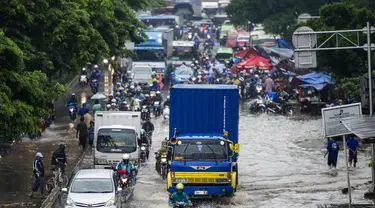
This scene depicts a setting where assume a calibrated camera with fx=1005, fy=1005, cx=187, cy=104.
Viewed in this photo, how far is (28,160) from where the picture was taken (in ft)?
113

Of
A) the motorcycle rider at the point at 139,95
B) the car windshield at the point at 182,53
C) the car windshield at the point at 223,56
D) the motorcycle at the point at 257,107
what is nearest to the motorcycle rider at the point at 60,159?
the motorcycle rider at the point at 139,95

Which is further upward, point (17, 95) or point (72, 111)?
point (17, 95)

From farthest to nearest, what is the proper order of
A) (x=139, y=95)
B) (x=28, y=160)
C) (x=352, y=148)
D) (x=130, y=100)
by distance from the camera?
1. (x=139, y=95)
2. (x=130, y=100)
3. (x=28, y=160)
4. (x=352, y=148)

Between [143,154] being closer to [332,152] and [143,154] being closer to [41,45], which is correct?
[41,45]

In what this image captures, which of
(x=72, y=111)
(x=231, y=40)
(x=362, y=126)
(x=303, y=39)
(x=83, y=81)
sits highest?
(x=231, y=40)

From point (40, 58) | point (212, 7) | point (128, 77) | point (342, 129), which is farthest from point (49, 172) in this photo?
point (212, 7)

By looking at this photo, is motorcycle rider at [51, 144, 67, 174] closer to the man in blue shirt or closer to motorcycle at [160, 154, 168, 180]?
motorcycle at [160, 154, 168, 180]

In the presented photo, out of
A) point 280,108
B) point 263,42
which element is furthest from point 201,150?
point 263,42

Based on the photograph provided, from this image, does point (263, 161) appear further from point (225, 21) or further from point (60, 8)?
point (225, 21)

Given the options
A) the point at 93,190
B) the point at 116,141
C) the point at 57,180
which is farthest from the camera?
the point at 116,141

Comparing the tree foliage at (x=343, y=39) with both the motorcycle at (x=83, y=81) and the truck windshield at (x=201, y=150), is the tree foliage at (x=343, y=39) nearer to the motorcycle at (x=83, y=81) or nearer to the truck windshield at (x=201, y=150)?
the motorcycle at (x=83, y=81)

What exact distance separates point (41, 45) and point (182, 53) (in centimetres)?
4246

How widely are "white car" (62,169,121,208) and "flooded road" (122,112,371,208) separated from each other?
215 cm

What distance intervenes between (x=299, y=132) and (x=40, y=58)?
15022 millimetres
